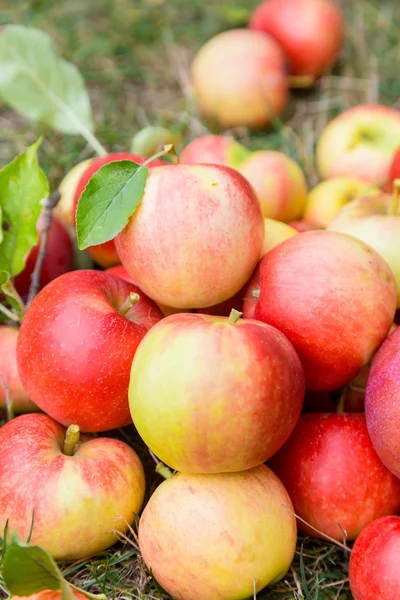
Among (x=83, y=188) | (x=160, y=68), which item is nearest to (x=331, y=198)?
(x=83, y=188)

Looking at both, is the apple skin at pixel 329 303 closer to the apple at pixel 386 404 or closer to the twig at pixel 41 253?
the apple at pixel 386 404

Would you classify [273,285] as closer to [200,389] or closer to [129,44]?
[200,389]

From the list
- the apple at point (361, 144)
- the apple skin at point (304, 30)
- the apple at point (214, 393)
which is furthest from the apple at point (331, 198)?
the apple skin at point (304, 30)

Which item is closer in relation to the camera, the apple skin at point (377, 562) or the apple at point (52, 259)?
the apple skin at point (377, 562)

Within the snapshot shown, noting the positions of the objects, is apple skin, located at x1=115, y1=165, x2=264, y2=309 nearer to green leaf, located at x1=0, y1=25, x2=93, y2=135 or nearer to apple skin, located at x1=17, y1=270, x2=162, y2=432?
apple skin, located at x1=17, y1=270, x2=162, y2=432

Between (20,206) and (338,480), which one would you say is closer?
(338,480)

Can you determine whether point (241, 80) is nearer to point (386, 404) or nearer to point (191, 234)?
point (191, 234)

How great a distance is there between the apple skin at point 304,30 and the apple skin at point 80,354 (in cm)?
162

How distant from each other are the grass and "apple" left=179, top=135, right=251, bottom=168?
49 centimetres

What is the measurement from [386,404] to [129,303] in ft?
1.52

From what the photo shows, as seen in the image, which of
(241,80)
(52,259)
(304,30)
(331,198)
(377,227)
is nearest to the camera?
(377,227)

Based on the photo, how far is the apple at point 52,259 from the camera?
162 centimetres

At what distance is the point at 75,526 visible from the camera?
1.15 m

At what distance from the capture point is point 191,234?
3.86 feet
